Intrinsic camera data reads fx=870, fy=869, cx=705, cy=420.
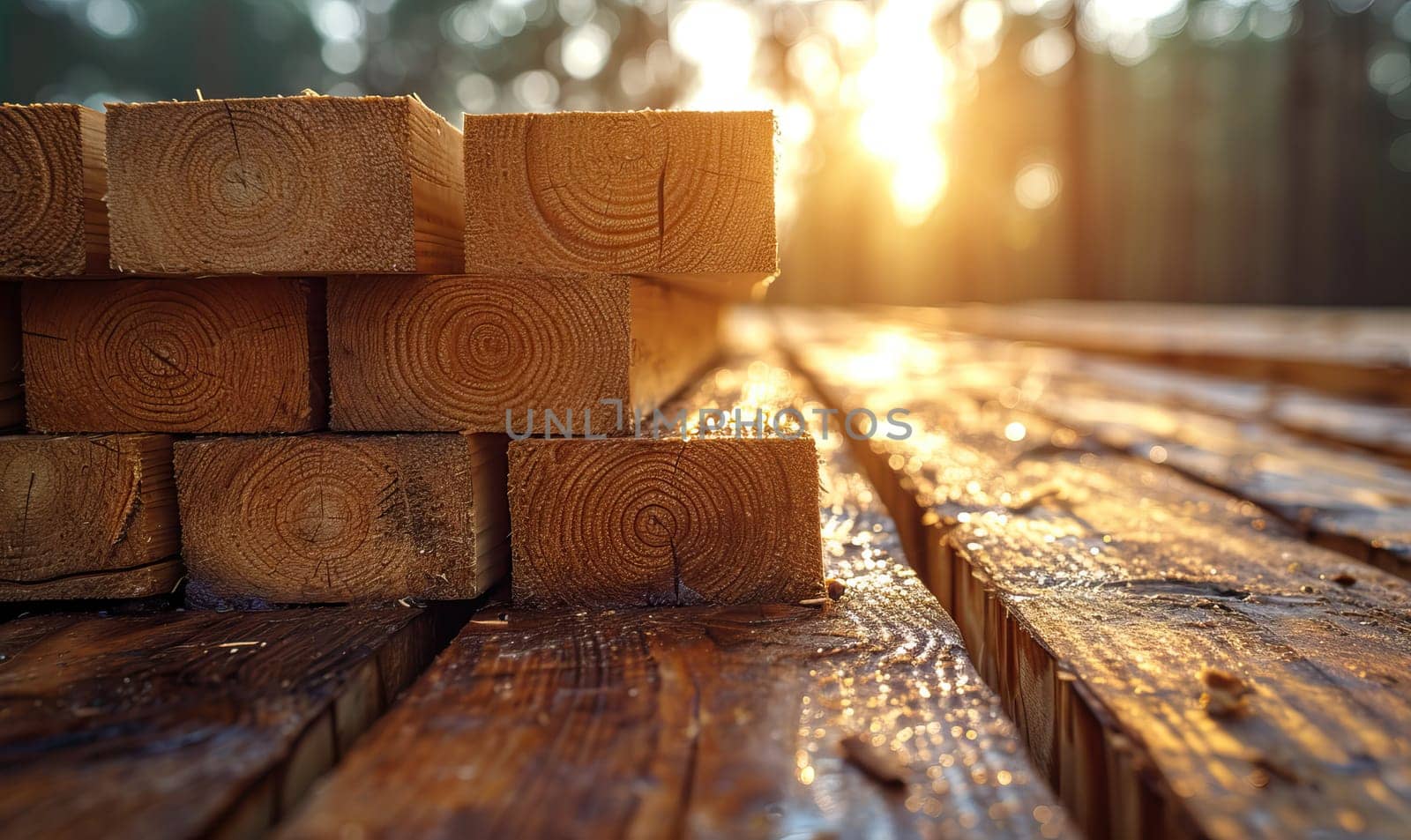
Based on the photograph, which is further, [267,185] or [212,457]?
[212,457]

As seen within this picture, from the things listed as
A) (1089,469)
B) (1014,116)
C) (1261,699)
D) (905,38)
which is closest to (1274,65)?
(1014,116)

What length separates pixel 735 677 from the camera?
102 cm

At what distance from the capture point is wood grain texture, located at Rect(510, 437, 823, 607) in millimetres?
1278

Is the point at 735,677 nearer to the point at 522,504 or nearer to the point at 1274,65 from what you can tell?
the point at 522,504

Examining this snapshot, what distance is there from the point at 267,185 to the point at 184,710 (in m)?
0.69

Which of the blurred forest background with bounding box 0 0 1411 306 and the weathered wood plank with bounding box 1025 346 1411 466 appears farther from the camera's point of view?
the blurred forest background with bounding box 0 0 1411 306

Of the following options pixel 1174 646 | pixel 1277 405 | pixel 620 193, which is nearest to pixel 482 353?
pixel 620 193

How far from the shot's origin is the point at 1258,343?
5227 millimetres

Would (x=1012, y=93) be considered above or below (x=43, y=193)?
above

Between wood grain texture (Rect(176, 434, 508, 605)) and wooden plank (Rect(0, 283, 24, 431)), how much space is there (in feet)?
0.97

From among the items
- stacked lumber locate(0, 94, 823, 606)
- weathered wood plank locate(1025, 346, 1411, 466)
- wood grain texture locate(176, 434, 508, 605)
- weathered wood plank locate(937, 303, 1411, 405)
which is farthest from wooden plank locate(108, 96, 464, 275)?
weathered wood plank locate(937, 303, 1411, 405)

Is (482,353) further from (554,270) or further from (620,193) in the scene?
(620,193)

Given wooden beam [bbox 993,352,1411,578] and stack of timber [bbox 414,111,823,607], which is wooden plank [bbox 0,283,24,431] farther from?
wooden beam [bbox 993,352,1411,578]

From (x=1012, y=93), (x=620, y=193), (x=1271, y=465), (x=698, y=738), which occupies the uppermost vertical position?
(x=1012, y=93)
